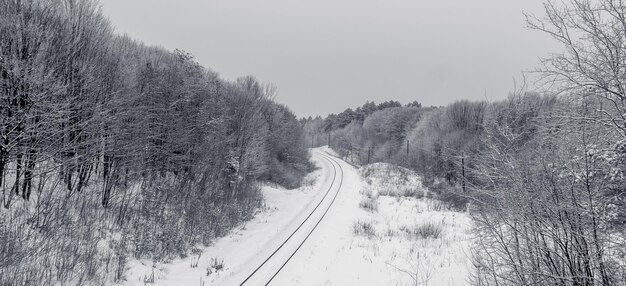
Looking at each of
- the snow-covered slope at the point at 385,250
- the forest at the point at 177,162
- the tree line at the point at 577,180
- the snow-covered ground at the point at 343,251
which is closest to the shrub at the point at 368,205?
the snow-covered ground at the point at 343,251

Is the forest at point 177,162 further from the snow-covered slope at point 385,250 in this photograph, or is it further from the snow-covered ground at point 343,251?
the snow-covered slope at point 385,250

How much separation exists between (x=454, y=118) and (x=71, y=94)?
142ft

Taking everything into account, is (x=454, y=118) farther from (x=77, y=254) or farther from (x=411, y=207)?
(x=77, y=254)

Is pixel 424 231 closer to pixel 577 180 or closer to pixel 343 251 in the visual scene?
pixel 343 251

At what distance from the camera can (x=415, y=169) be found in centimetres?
3878

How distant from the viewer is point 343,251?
11.5 meters

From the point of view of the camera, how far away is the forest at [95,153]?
7547 millimetres

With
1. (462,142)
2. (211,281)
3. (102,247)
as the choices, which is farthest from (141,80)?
(462,142)

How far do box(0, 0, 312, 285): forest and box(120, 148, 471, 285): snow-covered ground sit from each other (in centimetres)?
107

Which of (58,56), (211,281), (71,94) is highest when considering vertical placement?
(58,56)

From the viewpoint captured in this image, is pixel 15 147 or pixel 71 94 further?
pixel 71 94

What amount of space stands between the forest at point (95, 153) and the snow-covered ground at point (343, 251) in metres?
1.07

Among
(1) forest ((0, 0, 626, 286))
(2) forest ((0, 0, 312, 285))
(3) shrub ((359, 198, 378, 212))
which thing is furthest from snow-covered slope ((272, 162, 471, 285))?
(2) forest ((0, 0, 312, 285))

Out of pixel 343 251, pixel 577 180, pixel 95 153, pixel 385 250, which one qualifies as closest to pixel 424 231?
pixel 385 250
